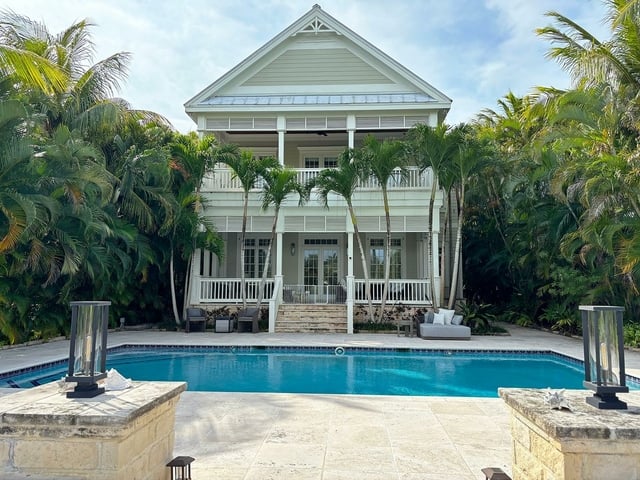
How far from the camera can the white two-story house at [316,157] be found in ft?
48.9

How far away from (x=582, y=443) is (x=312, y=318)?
12157 mm

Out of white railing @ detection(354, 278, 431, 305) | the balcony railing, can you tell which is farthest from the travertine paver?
the balcony railing

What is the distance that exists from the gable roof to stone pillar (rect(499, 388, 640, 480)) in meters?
14.8

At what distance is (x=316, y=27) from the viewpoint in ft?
54.5

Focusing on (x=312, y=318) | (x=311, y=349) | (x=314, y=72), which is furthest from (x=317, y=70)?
(x=311, y=349)

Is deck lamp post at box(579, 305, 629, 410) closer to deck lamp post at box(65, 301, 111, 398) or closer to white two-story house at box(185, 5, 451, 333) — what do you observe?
deck lamp post at box(65, 301, 111, 398)

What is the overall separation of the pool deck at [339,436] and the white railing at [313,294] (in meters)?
9.75

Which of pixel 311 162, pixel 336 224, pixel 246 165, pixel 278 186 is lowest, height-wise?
pixel 336 224

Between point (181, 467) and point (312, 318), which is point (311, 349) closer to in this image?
point (312, 318)

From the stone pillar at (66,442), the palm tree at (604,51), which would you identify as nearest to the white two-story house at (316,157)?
the palm tree at (604,51)

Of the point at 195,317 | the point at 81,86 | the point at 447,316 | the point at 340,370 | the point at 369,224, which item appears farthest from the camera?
the point at 369,224

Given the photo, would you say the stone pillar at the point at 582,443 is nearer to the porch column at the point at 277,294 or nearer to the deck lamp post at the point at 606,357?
the deck lamp post at the point at 606,357

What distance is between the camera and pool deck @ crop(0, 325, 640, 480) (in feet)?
11.9

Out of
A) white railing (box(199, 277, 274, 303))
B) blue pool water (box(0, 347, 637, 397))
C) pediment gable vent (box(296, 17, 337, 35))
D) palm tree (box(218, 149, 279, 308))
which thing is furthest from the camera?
pediment gable vent (box(296, 17, 337, 35))
